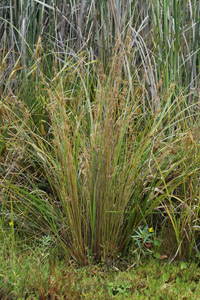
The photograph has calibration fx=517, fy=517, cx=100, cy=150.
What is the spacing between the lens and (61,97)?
265cm

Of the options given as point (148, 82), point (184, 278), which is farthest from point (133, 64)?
point (184, 278)

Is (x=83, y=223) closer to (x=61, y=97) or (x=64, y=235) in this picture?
(x=64, y=235)

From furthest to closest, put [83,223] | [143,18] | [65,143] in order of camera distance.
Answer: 1. [143,18]
2. [83,223]
3. [65,143]

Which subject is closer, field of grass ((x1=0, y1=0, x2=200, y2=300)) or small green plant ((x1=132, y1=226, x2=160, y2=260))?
field of grass ((x1=0, y1=0, x2=200, y2=300))

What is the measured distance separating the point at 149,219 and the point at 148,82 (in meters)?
0.98

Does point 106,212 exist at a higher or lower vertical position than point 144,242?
higher

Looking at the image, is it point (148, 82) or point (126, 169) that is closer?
point (126, 169)

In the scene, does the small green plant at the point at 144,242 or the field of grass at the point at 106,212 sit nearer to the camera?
the field of grass at the point at 106,212

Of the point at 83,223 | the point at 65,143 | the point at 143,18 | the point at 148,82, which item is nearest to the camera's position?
the point at 65,143

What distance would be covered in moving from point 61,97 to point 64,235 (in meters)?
0.79

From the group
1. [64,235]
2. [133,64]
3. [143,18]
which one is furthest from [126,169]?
[143,18]

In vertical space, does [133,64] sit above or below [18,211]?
above

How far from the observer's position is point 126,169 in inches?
110

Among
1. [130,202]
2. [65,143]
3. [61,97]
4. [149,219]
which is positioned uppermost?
[61,97]
